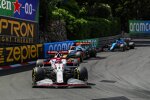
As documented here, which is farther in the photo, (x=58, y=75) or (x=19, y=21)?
(x=19, y=21)

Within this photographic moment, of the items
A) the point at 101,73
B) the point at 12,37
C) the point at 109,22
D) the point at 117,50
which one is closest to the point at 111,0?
the point at 109,22

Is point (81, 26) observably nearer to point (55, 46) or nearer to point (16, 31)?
point (55, 46)

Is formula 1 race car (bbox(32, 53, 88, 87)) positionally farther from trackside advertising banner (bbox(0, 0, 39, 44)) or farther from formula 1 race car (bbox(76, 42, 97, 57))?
formula 1 race car (bbox(76, 42, 97, 57))

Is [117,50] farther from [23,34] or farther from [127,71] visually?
[127,71]

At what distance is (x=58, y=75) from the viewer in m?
15.4

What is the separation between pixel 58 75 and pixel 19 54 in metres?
7.72

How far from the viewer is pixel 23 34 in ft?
88.9

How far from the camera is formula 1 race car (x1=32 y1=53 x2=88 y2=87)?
15164 millimetres

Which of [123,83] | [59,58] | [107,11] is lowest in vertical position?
[123,83]

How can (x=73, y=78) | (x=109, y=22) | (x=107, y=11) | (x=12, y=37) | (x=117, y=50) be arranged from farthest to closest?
(x=107, y=11), (x=109, y=22), (x=117, y=50), (x=12, y=37), (x=73, y=78)

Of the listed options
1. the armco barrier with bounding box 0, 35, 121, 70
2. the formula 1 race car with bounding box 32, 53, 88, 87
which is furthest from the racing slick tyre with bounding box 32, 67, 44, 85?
the armco barrier with bounding box 0, 35, 121, 70

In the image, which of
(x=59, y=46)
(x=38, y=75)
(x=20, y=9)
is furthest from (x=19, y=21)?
(x=38, y=75)

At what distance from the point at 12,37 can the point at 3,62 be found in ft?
15.9

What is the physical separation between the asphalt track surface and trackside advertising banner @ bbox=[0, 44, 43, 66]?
4.90 ft
